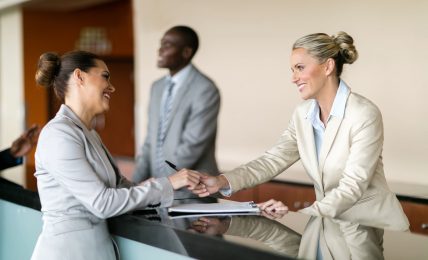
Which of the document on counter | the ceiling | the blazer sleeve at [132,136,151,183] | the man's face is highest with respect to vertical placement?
the ceiling

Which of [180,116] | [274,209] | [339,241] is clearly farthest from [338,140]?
[180,116]

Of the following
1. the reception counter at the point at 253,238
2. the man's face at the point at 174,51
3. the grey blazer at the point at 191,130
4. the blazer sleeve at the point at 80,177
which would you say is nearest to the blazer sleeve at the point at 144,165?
the grey blazer at the point at 191,130

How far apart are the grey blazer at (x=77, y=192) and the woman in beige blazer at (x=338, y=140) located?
418mm

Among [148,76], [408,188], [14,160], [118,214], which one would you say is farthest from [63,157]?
[148,76]

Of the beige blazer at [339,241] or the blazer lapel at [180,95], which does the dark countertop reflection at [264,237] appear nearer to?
the beige blazer at [339,241]

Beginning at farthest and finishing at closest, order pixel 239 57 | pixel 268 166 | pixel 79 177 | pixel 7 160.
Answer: pixel 239 57 < pixel 7 160 < pixel 268 166 < pixel 79 177

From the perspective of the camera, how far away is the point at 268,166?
8.40 ft

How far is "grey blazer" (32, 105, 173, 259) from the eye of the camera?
6.61ft

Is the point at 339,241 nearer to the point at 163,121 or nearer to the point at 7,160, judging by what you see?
the point at 7,160

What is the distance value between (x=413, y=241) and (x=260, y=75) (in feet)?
11.3

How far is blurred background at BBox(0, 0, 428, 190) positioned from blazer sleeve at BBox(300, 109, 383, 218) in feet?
4.33

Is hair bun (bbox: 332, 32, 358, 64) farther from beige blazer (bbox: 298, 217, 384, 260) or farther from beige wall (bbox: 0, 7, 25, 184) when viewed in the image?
beige wall (bbox: 0, 7, 25, 184)

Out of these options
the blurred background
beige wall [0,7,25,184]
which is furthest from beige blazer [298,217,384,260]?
beige wall [0,7,25,184]

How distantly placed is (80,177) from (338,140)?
97cm
